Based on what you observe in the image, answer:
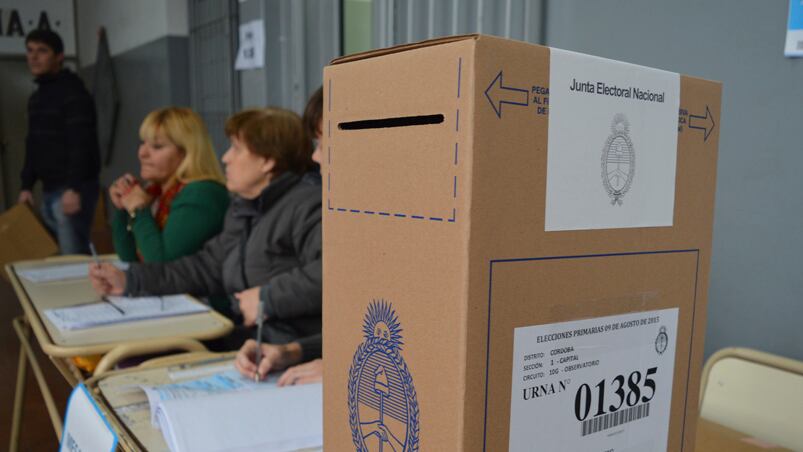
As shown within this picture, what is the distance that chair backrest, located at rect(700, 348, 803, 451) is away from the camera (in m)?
1.08

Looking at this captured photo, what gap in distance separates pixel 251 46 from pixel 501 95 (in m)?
3.35

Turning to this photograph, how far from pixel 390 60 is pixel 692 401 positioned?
46 centimetres

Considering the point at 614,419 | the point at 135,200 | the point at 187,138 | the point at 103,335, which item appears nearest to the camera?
the point at 614,419

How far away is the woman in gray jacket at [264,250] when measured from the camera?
1.72m

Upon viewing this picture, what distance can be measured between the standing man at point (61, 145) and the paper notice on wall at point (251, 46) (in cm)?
105

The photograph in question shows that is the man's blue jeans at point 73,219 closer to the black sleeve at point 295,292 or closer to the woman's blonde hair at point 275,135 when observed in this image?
the woman's blonde hair at point 275,135

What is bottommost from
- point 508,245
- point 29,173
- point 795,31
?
point 29,173

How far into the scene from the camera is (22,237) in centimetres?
290

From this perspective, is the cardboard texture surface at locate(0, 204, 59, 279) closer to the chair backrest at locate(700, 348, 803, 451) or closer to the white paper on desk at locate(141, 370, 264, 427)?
the white paper on desk at locate(141, 370, 264, 427)

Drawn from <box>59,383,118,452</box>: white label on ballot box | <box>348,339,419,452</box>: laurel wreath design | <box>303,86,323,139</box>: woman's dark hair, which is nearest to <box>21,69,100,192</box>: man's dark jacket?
<box>303,86,323,139</box>: woman's dark hair

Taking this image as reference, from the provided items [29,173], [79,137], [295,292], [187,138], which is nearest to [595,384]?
[295,292]

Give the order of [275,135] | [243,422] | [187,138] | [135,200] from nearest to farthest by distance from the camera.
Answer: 1. [243,422]
2. [275,135]
3. [135,200]
4. [187,138]

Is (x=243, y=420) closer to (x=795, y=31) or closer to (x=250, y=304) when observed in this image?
(x=250, y=304)

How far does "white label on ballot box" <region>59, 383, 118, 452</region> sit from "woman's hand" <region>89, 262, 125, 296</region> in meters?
0.99
